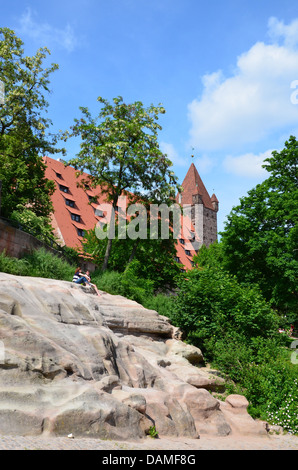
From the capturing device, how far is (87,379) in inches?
381

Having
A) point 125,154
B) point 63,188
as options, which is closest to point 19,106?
point 125,154

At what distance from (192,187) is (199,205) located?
422 centimetres

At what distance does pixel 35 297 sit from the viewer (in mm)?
11828

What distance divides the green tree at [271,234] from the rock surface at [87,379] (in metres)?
12.6

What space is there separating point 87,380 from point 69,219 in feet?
112

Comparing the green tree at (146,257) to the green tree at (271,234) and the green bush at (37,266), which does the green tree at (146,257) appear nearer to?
the green tree at (271,234)

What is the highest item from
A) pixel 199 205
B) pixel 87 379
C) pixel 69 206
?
pixel 199 205

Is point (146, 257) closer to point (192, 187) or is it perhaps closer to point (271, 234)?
point (271, 234)

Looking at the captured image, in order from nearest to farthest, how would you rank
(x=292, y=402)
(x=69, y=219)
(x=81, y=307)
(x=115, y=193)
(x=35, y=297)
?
(x=35, y=297)
(x=81, y=307)
(x=292, y=402)
(x=115, y=193)
(x=69, y=219)

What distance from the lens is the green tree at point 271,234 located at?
1040 inches

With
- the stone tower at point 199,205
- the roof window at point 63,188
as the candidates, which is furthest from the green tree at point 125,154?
the stone tower at point 199,205

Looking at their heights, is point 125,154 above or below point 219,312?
above
